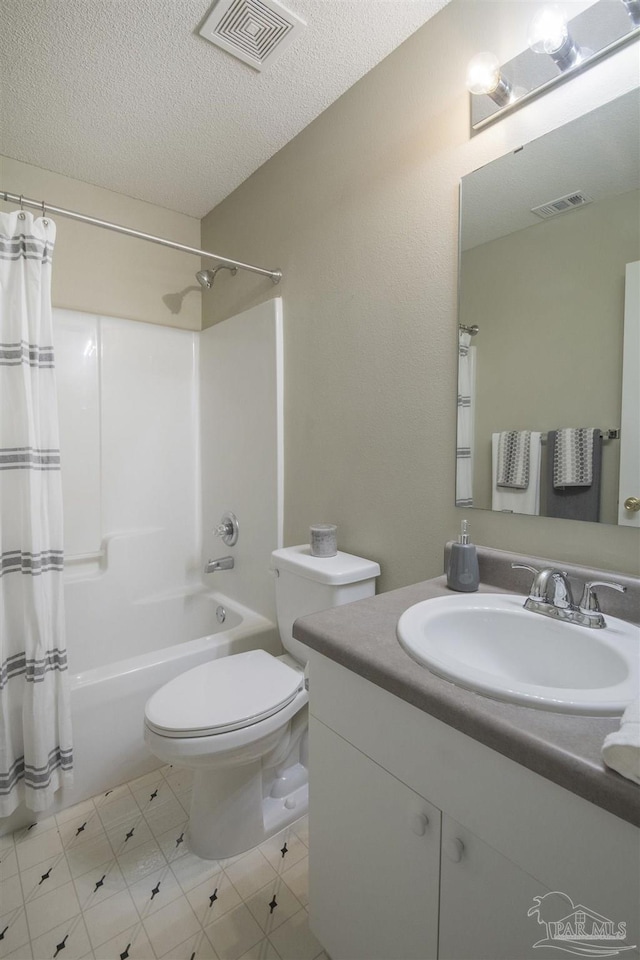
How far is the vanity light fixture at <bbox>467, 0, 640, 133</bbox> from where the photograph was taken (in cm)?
86

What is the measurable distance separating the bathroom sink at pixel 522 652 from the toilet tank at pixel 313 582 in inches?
16.3

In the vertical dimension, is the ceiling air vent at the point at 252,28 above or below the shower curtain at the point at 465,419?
above

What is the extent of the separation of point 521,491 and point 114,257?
85.4 inches

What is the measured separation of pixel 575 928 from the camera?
0.49 m

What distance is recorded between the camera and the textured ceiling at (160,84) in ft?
4.02

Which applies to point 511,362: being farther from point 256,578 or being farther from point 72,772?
point 72,772

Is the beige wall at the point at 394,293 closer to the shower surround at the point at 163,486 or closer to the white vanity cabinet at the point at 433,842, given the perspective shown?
the shower surround at the point at 163,486

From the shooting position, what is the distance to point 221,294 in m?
2.25

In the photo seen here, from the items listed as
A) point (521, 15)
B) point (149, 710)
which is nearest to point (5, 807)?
point (149, 710)

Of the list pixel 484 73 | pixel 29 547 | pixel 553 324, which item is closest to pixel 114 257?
pixel 29 547

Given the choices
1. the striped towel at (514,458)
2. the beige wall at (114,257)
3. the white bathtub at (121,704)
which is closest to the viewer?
the striped towel at (514,458)

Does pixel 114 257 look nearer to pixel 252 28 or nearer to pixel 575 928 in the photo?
pixel 252 28

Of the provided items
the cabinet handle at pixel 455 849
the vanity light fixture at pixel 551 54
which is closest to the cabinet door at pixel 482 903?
the cabinet handle at pixel 455 849

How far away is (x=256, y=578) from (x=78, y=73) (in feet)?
6.33
